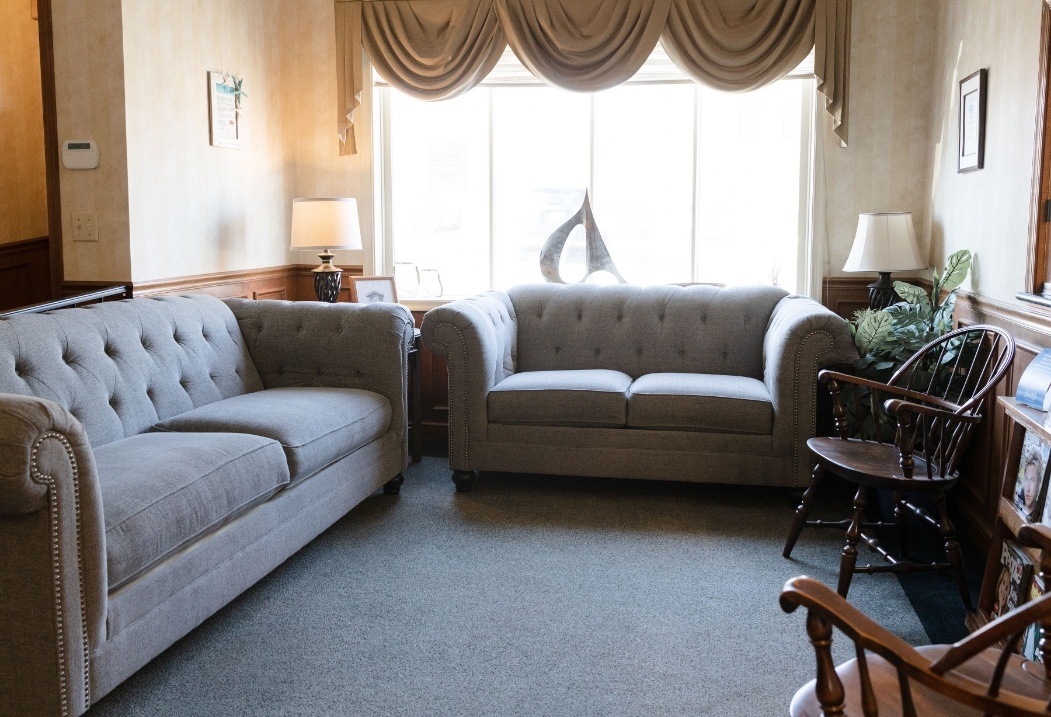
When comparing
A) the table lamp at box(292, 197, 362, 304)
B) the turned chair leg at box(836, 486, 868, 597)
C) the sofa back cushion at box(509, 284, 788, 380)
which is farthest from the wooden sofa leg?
the turned chair leg at box(836, 486, 868, 597)

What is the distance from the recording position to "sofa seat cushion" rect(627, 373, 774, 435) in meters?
3.85

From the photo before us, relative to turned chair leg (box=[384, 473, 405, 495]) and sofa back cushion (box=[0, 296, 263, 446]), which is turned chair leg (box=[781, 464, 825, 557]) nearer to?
turned chair leg (box=[384, 473, 405, 495])

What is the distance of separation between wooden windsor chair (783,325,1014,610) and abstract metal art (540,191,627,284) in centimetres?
179

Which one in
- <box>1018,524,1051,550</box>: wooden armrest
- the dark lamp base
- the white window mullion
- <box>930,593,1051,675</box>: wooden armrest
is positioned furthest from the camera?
the white window mullion

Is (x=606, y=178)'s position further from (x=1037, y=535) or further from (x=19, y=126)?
(x=1037, y=535)

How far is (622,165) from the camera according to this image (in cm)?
496

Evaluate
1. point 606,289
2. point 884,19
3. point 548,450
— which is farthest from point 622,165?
point 548,450

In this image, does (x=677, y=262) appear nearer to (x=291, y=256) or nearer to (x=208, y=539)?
(x=291, y=256)

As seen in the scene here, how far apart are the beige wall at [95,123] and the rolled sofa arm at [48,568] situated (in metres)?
1.96

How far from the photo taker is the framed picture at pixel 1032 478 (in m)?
2.17

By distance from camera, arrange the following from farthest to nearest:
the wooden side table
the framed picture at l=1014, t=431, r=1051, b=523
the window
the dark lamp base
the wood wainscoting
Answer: the window, the wooden side table, the wood wainscoting, the dark lamp base, the framed picture at l=1014, t=431, r=1051, b=523

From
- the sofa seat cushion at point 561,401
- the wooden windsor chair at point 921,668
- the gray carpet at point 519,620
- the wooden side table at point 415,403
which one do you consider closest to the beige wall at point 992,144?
the gray carpet at point 519,620

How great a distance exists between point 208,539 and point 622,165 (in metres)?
3.12

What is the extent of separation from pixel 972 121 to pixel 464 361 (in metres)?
2.27
